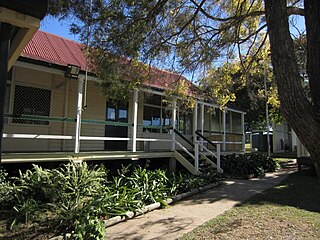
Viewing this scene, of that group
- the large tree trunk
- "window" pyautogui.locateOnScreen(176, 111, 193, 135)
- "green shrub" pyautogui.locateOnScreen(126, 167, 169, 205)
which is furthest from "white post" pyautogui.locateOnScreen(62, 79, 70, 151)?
the large tree trunk

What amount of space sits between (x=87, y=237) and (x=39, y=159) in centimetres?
353

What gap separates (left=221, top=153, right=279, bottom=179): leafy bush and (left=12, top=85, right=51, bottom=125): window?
8.19m

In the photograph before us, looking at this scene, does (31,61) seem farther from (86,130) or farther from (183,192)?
(183,192)

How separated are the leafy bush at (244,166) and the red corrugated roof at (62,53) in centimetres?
528

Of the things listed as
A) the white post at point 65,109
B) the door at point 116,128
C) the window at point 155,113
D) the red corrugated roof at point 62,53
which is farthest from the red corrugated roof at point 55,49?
the window at point 155,113

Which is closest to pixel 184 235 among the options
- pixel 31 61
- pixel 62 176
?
pixel 62 176

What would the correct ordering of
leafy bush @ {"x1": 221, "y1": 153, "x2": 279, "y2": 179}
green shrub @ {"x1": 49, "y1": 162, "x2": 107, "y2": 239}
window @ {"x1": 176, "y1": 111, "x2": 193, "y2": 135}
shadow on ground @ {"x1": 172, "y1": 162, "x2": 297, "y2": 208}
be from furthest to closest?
window @ {"x1": 176, "y1": 111, "x2": 193, "y2": 135} → leafy bush @ {"x1": 221, "y1": 153, "x2": 279, "y2": 179} → shadow on ground @ {"x1": 172, "y1": 162, "x2": 297, "y2": 208} → green shrub @ {"x1": 49, "y1": 162, "x2": 107, "y2": 239}

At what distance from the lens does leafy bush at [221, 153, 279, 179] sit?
42.8 feet

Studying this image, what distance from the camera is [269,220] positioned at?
20.7ft

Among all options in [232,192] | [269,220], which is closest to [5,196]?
[269,220]

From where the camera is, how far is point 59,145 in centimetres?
1062

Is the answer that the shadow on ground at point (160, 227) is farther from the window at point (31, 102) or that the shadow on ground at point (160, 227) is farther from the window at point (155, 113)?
the window at point (155, 113)

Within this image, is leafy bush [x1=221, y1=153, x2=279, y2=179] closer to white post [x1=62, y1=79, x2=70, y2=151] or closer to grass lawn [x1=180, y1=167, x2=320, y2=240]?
grass lawn [x1=180, y1=167, x2=320, y2=240]

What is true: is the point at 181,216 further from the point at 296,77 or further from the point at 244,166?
the point at 244,166
